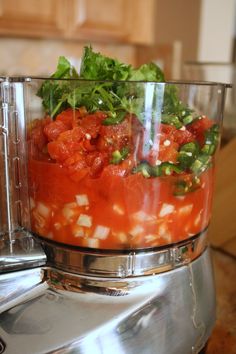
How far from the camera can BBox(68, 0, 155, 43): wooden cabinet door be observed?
72.0 inches

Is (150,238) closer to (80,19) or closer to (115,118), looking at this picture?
(115,118)

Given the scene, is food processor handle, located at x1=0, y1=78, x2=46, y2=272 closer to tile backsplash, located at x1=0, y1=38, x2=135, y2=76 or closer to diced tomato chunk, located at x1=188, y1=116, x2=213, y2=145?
diced tomato chunk, located at x1=188, y1=116, x2=213, y2=145

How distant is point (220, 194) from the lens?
2.72 feet

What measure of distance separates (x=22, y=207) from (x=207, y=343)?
1.01 feet

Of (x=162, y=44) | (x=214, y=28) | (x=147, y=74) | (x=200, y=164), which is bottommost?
(x=200, y=164)

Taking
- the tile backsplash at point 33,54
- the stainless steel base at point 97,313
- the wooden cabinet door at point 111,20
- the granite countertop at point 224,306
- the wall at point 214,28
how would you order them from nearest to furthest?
the stainless steel base at point 97,313 → the granite countertop at point 224,306 → the wooden cabinet door at point 111,20 → the tile backsplash at point 33,54 → the wall at point 214,28

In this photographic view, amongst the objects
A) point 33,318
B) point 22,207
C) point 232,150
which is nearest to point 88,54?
point 22,207

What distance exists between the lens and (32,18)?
1.70m

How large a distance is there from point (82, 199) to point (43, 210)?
2.2 inches

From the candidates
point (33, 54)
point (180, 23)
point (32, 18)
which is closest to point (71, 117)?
point (32, 18)

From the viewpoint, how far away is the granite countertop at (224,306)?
1.88ft

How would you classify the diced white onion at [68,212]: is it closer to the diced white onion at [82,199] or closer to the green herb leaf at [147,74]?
the diced white onion at [82,199]

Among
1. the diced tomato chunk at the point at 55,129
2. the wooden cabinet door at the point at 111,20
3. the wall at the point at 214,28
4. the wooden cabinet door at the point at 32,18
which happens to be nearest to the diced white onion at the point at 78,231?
the diced tomato chunk at the point at 55,129

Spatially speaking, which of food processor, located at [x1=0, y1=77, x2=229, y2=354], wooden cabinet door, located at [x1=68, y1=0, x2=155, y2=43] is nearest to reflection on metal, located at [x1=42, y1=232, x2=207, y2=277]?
food processor, located at [x1=0, y1=77, x2=229, y2=354]
